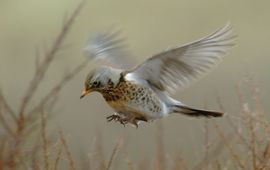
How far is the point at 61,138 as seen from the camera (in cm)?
373

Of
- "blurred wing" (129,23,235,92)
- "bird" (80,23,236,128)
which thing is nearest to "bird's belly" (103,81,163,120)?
"bird" (80,23,236,128)

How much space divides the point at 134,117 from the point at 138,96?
0.14 meters

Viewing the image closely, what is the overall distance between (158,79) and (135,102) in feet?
1.05

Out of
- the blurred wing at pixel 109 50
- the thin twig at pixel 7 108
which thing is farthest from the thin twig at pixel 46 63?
the blurred wing at pixel 109 50

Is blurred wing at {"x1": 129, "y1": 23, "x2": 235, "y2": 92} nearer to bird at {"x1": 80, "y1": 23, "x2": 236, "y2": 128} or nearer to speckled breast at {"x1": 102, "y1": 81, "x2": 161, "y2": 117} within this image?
bird at {"x1": 80, "y1": 23, "x2": 236, "y2": 128}

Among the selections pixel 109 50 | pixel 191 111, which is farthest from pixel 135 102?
pixel 109 50

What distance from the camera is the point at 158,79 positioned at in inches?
188

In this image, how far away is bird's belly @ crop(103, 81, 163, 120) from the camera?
450 cm

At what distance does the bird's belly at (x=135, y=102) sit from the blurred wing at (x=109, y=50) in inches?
23.4

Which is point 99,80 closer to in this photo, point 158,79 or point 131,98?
point 131,98

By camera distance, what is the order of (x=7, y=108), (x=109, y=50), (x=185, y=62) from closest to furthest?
1. (x=7, y=108)
2. (x=185, y=62)
3. (x=109, y=50)

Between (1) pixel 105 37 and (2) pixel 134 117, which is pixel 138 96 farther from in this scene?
(1) pixel 105 37

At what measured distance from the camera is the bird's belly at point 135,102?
4.50 metres

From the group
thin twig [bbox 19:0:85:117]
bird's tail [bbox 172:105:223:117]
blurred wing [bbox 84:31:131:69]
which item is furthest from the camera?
blurred wing [bbox 84:31:131:69]
